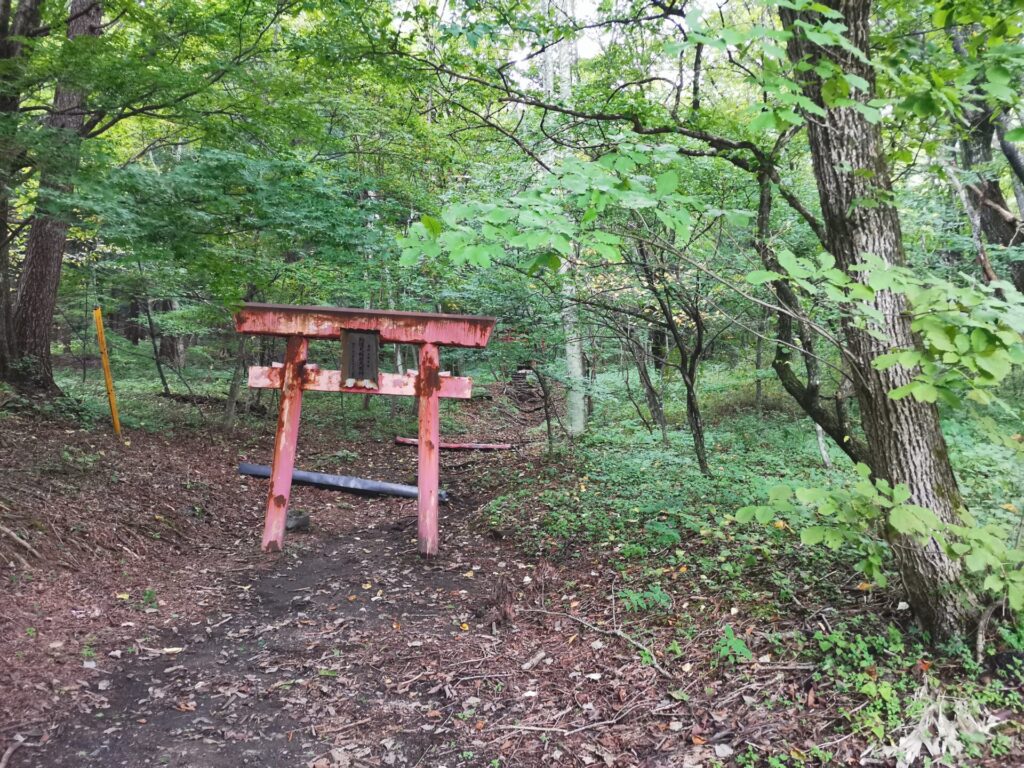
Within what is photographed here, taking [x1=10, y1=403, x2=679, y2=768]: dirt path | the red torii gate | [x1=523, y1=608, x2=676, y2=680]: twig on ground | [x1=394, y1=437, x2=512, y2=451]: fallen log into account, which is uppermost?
the red torii gate

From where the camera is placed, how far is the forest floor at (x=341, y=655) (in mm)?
2801

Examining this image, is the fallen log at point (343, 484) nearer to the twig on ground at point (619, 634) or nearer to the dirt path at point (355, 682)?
the dirt path at point (355, 682)

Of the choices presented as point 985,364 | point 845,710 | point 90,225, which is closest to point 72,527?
point 90,225

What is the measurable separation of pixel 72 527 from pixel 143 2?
6.18 metres

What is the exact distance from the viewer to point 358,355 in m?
5.86

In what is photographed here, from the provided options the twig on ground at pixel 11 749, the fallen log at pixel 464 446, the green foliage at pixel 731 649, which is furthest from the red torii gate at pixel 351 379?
the fallen log at pixel 464 446

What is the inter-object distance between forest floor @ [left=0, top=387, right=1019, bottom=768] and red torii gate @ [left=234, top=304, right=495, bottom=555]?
1.66 ft

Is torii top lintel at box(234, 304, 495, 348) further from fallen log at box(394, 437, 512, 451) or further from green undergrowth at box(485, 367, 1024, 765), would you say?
fallen log at box(394, 437, 512, 451)

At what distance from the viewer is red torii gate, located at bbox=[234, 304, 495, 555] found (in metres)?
5.80

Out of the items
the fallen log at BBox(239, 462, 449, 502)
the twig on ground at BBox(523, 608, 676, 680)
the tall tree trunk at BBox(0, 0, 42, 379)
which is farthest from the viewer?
the fallen log at BBox(239, 462, 449, 502)

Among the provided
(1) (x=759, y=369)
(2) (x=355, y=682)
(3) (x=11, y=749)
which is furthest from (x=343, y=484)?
(1) (x=759, y=369)

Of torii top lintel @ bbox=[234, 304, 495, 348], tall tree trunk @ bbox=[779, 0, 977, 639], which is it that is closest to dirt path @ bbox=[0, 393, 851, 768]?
tall tree trunk @ bbox=[779, 0, 977, 639]

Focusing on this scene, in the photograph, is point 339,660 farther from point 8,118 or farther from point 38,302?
point 38,302

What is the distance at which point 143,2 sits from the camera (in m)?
7.03
